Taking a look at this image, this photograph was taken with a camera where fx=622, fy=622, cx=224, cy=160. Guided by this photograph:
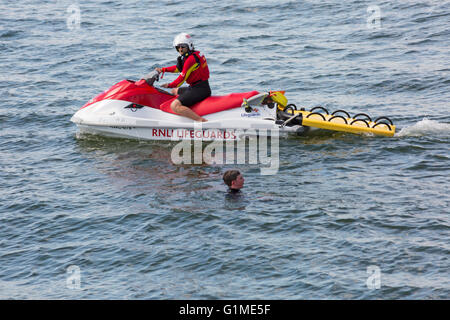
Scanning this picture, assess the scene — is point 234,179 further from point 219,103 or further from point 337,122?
point 337,122

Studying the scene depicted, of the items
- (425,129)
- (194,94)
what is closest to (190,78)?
(194,94)

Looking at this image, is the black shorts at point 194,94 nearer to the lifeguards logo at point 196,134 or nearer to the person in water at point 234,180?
the lifeguards logo at point 196,134

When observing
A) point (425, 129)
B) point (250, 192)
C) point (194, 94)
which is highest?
point (194, 94)

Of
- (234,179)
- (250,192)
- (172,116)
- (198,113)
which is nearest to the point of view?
(234,179)

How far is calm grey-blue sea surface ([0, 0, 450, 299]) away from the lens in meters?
9.15

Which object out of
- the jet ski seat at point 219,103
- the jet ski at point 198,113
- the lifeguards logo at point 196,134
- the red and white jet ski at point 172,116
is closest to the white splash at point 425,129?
the jet ski at point 198,113

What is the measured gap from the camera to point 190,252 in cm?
985

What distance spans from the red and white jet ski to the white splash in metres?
2.38

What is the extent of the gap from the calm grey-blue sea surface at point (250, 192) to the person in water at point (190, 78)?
3.50ft

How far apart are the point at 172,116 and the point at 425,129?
19.1 ft

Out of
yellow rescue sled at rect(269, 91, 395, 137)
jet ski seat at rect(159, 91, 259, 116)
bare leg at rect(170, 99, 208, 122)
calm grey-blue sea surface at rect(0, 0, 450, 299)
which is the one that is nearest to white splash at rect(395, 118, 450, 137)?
calm grey-blue sea surface at rect(0, 0, 450, 299)

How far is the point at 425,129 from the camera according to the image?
14.2 m

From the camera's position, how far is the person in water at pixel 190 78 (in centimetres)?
1374
